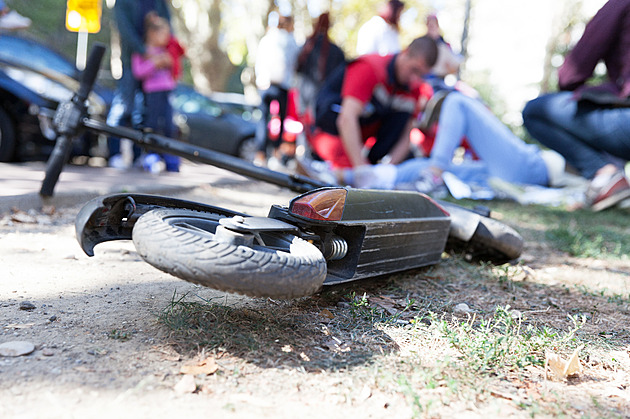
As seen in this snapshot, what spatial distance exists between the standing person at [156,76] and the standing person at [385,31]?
7.50 feet

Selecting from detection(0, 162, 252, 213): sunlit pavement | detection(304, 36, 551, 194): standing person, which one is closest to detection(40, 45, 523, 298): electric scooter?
detection(0, 162, 252, 213): sunlit pavement

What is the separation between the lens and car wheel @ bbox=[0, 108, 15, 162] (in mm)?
5031

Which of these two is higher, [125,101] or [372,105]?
[372,105]

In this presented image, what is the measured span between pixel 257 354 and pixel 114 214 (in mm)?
637

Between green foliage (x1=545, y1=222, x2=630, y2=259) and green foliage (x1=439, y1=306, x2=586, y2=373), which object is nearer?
green foliage (x1=439, y1=306, x2=586, y2=373)

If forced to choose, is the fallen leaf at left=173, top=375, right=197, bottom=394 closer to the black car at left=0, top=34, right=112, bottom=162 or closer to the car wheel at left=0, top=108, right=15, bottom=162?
the black car at left=0, top=34, right=112, bottom=162

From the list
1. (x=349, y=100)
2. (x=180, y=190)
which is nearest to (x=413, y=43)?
(x=349, y=100)

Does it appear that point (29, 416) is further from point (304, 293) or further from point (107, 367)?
point (304, 293)

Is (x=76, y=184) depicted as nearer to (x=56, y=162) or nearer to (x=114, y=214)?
(x=56, y=162)

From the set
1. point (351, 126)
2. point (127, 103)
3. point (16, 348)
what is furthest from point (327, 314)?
point (127, 103)

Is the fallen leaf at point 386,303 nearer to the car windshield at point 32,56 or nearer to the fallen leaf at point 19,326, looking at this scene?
the fallen leaf at point 19,326

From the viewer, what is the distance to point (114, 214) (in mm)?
1664

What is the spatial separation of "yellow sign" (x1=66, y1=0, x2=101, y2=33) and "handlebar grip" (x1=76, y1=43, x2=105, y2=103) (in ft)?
14.7

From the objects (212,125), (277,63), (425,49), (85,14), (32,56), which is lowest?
(212,125)
